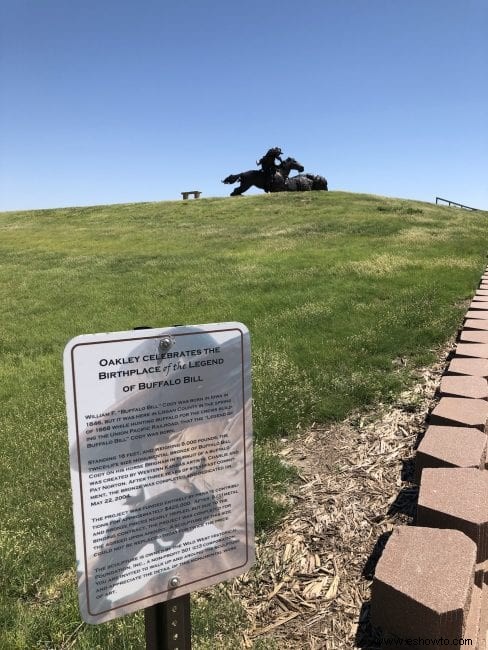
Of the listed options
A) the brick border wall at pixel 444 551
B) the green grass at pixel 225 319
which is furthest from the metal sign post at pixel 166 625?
the brick border wall at pixel 444 551

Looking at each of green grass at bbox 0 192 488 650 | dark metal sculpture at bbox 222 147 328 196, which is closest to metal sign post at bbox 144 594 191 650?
green grass at bbox 0 192 488 650

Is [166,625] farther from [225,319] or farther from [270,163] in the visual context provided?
[270,163]

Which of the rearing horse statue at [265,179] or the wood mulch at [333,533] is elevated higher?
the rearing horse statue at [265,179]

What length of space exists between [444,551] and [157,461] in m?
1.53

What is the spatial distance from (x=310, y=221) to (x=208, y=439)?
20353mm

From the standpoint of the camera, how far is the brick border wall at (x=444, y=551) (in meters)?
2.13

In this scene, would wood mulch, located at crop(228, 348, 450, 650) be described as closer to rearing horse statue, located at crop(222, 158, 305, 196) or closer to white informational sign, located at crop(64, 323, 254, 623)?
white informational sign, located at crop(64, 323, 254, 623)

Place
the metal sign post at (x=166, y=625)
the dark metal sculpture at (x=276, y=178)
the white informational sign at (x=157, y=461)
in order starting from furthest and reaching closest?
the dark metal sculpture at (x=276, y=178), the metal sign post at (x=166, y=625), the white informational sign at (x=157, y=461)

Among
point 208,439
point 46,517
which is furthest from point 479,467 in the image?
point 46,517

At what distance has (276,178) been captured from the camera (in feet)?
117

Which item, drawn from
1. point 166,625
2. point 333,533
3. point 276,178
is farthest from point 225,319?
point 276,178

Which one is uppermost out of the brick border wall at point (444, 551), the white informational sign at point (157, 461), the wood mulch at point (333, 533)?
the white informational sign at point (157, 461)

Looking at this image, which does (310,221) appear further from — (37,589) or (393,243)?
(37,589)

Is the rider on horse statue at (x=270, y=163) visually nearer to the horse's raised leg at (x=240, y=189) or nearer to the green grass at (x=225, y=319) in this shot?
the horse's raised leg at (x=240, y=189)
